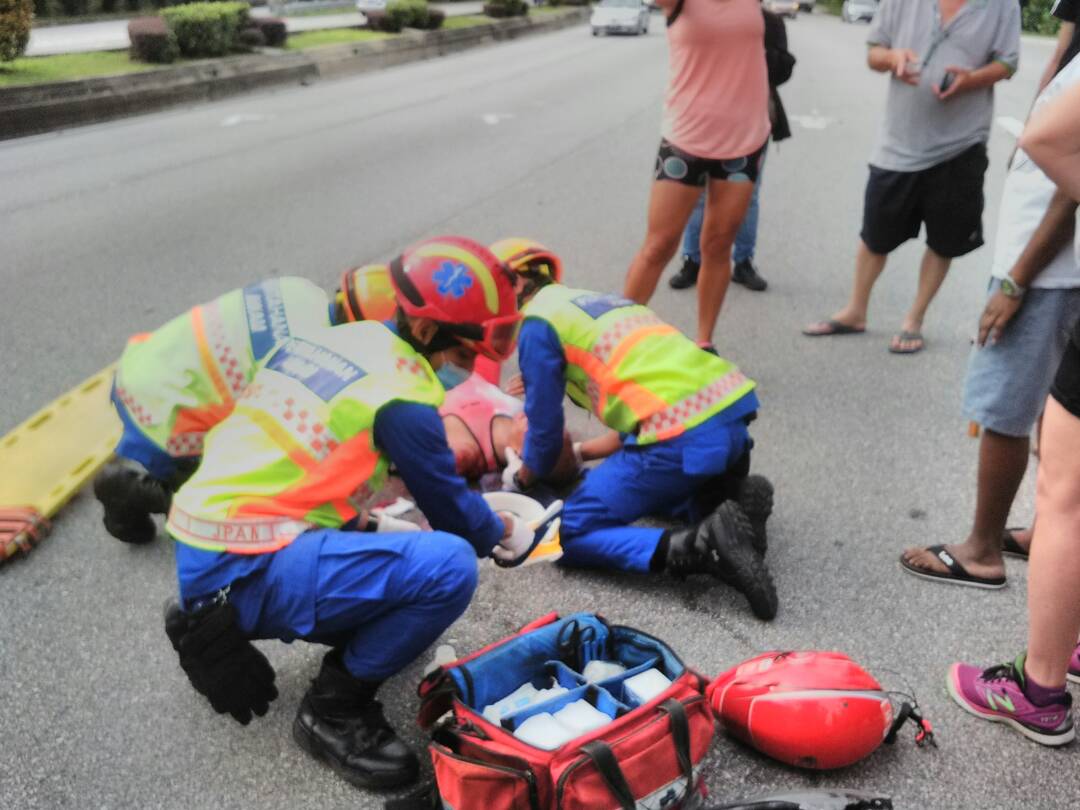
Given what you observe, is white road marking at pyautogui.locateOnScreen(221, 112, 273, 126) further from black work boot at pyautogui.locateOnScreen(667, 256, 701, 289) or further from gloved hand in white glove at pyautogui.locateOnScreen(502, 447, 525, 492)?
gloved hand in white glove at pyautogui.locateOnScreen(502, 447, 525, 492)

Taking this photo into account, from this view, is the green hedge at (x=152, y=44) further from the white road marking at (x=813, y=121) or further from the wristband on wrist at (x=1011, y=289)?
the wristband on wrist at (x=1011, y=289)

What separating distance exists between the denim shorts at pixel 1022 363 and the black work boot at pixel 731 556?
71cm

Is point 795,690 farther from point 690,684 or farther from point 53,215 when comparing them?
point 53,215

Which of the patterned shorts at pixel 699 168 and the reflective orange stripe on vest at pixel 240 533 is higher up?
the patterned shorts at pixel 699 168

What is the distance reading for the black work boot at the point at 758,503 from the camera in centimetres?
319

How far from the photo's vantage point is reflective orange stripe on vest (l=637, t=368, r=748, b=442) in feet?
10.2

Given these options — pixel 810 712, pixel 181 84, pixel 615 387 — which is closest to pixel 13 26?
pixel 181 84

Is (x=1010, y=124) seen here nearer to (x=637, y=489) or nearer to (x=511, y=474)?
(x=511, y=474)

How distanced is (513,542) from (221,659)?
847 millimetres

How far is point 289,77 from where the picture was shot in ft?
52.3

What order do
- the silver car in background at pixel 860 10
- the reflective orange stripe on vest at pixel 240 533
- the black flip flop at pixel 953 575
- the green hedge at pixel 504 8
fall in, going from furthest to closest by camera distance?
the green hedge at pixel 504 8
the silver car in background at pixel 860 10
the black flip flop at pixel 953 575
the reflective orange stripe on vest at pixel 240 533

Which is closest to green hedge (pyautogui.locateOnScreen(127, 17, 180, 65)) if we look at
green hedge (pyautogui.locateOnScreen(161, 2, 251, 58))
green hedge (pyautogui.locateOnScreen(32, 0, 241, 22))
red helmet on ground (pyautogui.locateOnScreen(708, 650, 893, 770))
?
green hedge (pyautogui.locateOnScreen(161, 2, 251, 58))

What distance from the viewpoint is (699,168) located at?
427 centimetres

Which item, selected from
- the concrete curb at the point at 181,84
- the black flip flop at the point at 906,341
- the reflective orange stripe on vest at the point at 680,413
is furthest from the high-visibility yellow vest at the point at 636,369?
the concrete curb at the point at 181,84
